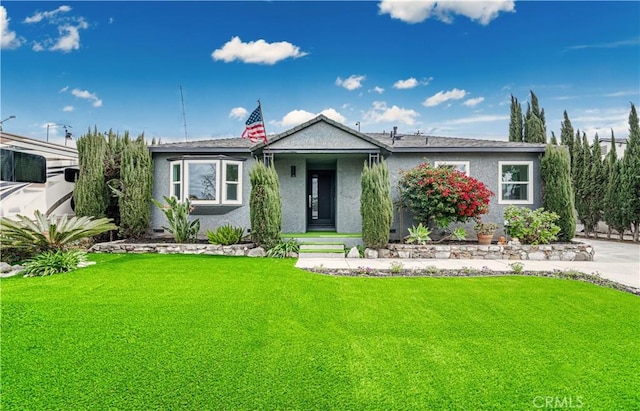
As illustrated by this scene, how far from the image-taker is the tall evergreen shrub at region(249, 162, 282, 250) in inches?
413

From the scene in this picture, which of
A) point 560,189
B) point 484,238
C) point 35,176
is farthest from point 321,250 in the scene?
point 35,176

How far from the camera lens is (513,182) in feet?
41.3

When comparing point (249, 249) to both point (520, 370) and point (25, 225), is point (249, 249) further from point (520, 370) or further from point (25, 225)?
point (520, 370)

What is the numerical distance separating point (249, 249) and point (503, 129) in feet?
77.9

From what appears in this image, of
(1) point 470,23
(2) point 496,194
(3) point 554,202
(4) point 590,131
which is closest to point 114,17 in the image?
(1) point 470,23

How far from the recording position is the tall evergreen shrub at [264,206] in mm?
10500

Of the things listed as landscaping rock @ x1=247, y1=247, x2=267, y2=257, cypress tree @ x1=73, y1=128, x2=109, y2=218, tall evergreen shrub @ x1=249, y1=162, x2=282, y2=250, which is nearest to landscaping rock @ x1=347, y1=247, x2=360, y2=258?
tall evergreen shrub @ x1=249, y1=162, x2=282, y2=250

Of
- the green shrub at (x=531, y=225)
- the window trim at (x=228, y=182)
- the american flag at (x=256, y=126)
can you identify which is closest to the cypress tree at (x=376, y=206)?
the american flag at (x=256, y=126)

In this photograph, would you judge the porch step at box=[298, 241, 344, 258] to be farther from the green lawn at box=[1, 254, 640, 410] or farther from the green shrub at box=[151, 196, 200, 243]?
the green shrub at box=[151, 196, 200, 243]

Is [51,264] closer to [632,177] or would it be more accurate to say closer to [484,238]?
[484,238]

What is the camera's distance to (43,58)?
14070mm

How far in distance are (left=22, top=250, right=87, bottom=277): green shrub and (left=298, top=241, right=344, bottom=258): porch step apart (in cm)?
612

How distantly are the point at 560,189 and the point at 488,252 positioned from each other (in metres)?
3.90

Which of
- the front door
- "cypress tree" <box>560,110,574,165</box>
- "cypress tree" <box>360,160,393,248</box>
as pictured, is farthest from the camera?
"cypress tree" <box>560,110,574,165</box>
